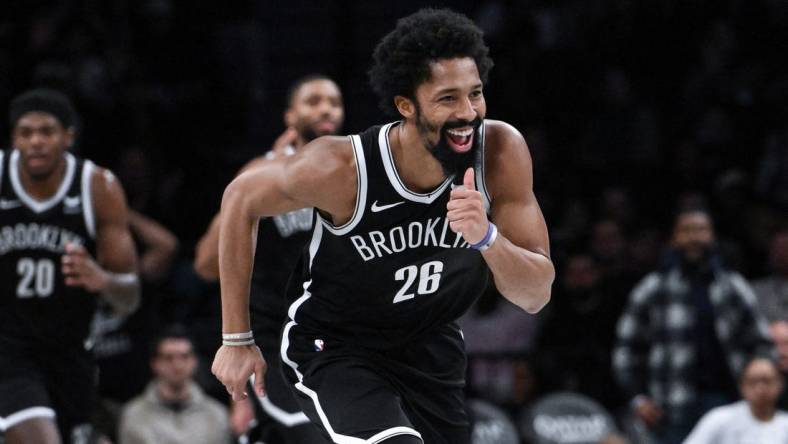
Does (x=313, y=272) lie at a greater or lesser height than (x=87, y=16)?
lesser

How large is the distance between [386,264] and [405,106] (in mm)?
516

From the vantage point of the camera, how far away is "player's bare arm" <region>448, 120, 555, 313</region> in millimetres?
3963

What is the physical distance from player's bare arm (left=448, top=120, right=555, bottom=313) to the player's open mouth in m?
0.17

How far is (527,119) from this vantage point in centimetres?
1122

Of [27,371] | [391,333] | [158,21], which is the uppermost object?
[158,21]

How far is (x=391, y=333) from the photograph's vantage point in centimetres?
450

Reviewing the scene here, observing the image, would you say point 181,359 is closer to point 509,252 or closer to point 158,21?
point 158,21

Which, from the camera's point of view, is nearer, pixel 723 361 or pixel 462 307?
pixel 462 307

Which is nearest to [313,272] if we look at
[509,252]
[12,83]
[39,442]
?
[509,252]

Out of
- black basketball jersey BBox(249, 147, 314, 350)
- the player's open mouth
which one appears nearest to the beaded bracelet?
the player's open mouth

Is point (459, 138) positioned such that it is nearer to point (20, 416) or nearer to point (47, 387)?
point (20, 416)

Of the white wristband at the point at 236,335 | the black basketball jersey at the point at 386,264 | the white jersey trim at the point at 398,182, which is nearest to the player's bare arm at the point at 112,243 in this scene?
the white wristband at the point at 236,335

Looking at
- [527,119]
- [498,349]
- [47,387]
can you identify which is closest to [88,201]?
[47,387]

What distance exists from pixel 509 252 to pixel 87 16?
7277mm
